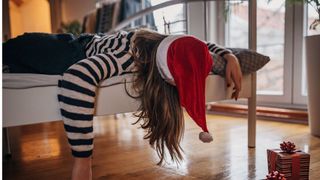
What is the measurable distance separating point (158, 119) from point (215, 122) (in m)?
1.09

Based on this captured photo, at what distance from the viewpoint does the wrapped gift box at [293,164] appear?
2.93 feet

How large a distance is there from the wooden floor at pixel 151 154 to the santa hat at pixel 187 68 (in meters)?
0.22

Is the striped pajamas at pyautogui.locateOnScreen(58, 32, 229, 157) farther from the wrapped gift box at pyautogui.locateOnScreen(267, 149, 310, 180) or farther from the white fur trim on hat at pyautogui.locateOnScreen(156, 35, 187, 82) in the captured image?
the wrapped gift box at pyautogui.locateOnScreen(267, 149, 310, 180)

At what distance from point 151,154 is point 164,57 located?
53 centimetres

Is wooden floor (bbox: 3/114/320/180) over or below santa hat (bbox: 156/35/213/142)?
below

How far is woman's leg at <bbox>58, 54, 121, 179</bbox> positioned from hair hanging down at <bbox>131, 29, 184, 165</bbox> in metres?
0.17

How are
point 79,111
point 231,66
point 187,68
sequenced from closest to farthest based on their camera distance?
1. point 79,111
2. point 187,68
3. point 231,66

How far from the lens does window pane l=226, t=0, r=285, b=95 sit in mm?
2121

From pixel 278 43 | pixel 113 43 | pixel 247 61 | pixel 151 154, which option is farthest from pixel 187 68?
pixel 278 43

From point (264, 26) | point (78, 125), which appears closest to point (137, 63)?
point (78, 125)

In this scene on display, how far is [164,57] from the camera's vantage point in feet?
2.94

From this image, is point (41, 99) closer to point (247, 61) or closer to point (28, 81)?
point (28, 81)

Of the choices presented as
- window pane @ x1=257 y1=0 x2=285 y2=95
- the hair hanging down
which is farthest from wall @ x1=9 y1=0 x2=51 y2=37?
window pane @ x1=257 y1=0 x2=285 y2=95

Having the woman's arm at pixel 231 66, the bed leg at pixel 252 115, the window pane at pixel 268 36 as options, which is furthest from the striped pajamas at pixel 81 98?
Answer: the window pane at pixel 268 36
